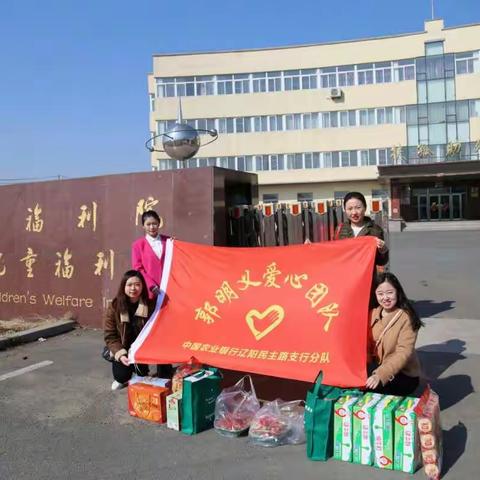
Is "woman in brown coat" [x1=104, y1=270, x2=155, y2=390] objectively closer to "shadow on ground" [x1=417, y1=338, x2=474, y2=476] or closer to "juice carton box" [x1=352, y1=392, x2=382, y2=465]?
"juice carton box" [x1=352, y1=392, x2=382, y2=465]

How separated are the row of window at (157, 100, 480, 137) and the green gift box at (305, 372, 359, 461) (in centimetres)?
3181

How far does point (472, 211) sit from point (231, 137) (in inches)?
680

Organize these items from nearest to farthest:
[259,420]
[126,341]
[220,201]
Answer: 1. [259,420]
2. [126,341]
3. [220,201]

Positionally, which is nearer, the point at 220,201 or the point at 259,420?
the point at 259,420

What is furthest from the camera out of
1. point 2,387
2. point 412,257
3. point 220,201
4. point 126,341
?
point 412,257

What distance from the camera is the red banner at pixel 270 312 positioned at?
Result: 12.3 feet

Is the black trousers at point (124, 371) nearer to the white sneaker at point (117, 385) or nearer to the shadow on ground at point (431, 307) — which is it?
the white sneaker at point (117, 385)

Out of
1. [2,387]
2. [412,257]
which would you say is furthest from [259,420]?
[412,257]

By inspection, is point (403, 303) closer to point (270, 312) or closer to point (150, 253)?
point (270, 312)

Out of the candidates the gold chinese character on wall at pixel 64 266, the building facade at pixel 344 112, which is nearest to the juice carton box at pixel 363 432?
the gold chinese character on wall at pixel 64 266

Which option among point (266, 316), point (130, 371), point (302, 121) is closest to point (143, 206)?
point (130, 371)

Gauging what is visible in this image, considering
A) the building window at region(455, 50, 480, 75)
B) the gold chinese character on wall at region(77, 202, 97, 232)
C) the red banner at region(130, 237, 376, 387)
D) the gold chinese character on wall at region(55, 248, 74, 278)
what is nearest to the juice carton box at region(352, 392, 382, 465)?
the red banner at region(130, 237, 376, 387)

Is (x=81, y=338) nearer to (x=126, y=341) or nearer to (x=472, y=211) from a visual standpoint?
(x=126, y=341)

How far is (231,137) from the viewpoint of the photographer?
37219 mm
